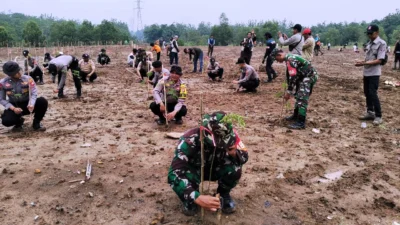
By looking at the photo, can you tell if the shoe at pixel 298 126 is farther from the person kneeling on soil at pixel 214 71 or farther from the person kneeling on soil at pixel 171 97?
the person kneeling on soil at pixel 214 71

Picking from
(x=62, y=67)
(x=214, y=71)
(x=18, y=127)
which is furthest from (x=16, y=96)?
(x=214, y=71)

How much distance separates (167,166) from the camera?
4.49 meters

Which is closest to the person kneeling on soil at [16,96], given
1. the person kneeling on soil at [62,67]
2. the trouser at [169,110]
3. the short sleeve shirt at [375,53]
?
the trouser at [169,110]

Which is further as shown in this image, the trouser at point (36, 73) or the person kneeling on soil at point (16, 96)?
the trouser at point (36, 73)

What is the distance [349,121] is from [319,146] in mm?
1750

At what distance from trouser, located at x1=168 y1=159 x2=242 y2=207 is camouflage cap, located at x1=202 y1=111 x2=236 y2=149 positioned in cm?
41

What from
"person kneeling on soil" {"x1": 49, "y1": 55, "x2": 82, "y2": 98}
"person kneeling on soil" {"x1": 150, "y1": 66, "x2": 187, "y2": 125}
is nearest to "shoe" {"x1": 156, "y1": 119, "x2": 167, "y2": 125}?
"person kneeling on soil" {"x1": 150, "y1": 66, "x2": 187, "y2": 125}

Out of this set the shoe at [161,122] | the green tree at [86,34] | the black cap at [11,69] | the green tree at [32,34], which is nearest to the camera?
the black cap at [11,69]

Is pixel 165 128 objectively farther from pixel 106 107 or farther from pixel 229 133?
A: pixel 229 133

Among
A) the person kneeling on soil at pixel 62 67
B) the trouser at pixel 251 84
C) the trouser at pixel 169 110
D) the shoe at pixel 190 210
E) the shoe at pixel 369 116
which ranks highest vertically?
the person kneeling on soil at pixel 62 67

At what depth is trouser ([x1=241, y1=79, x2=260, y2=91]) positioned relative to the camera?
935 cm

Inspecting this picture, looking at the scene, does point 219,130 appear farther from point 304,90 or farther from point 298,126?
point 298,126

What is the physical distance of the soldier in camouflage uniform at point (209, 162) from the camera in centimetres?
269

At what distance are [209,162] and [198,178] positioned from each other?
192 mm
